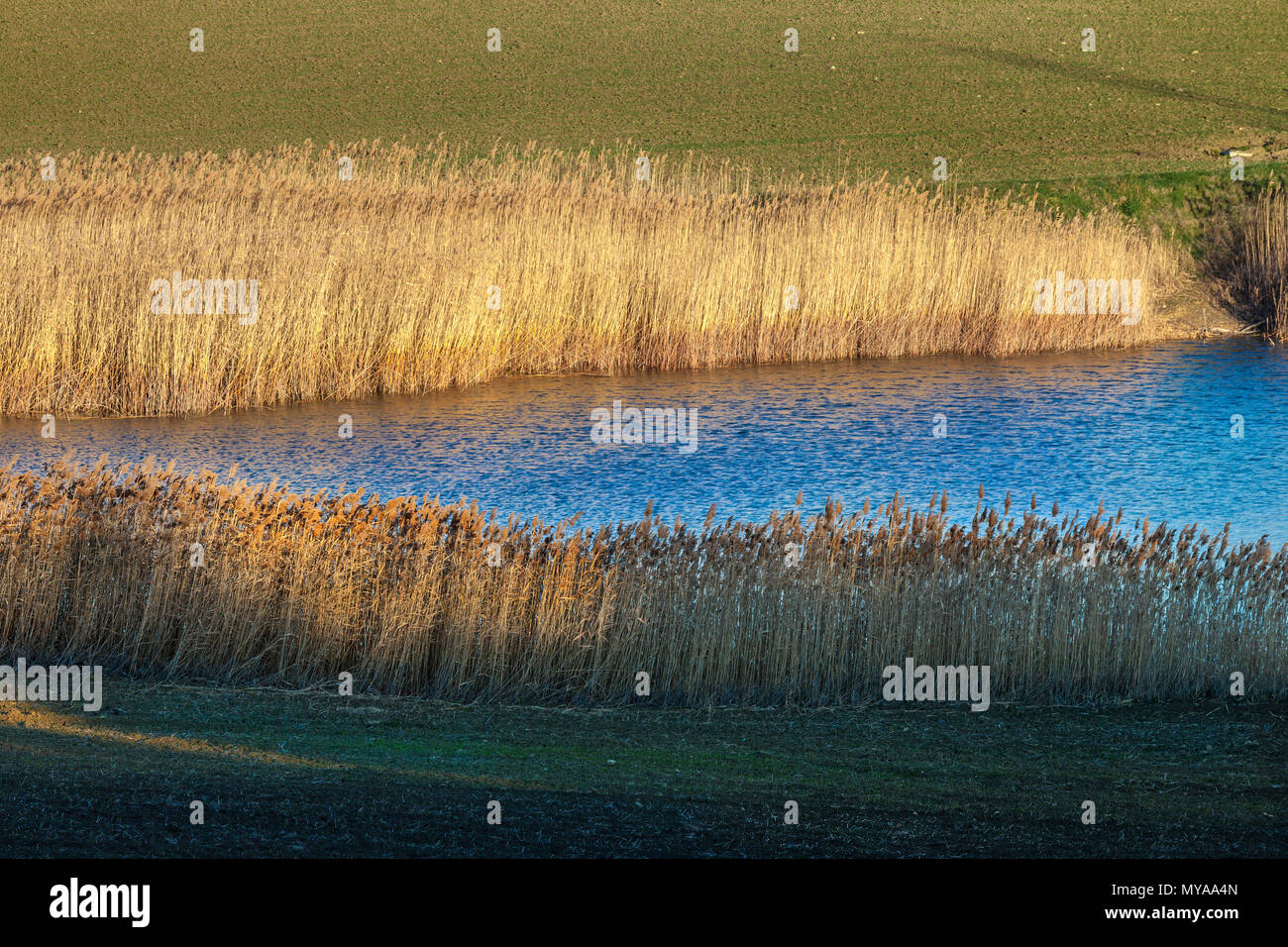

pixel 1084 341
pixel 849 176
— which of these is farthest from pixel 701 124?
pixel 1084 341

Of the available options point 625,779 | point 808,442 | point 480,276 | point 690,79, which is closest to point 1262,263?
point 808,442

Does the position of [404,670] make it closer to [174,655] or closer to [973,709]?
[174,655]

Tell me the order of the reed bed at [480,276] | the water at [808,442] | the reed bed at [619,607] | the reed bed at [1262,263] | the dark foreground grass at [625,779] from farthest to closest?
1. the reed bed at [1262,263]
2. the reed bed at [480,276]
3. the water at [808,442]
4. the reed bed at [619,607]
5. the dark foreground grass at [625,779]

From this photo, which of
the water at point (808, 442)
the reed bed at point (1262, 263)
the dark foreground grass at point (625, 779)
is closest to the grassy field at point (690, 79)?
the reed bed at point (1262, 263)

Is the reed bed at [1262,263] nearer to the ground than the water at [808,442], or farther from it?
farther from it

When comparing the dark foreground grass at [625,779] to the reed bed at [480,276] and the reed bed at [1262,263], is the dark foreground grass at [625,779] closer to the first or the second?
the reed bed at [480,276]

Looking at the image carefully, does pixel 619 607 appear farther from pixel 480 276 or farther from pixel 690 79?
pixel 690 79
